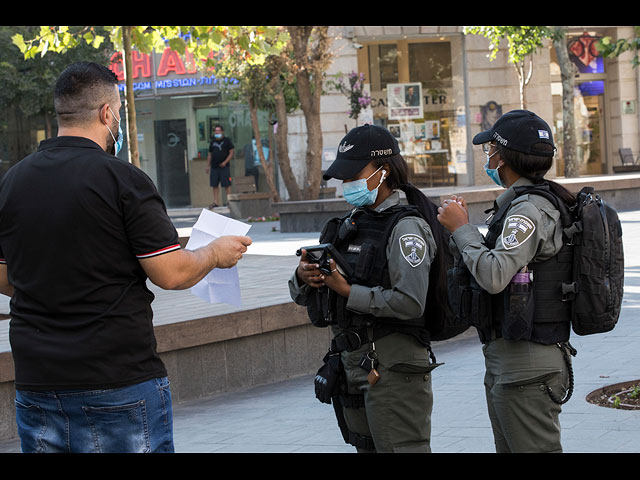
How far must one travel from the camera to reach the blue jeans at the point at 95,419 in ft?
10.6

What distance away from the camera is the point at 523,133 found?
3.93 metres

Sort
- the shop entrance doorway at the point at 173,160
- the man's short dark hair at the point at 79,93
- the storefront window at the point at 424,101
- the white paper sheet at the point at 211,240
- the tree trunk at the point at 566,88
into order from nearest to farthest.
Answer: the man's short dark hair at the point at 79,93
the white paper sheet at the point at 211,240
the tree trunk at the point at 566,88
the shop entrance doorway at the point at 173,160
the storefront window at the point at 424,101

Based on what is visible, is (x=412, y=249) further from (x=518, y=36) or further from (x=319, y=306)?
(x=518, y=36)

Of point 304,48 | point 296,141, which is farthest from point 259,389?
point 296,141

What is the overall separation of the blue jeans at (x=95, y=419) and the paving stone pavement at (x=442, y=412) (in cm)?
273

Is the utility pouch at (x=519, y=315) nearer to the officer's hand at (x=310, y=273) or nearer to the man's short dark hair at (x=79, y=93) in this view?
the officer's hand at (x=310, y=273)

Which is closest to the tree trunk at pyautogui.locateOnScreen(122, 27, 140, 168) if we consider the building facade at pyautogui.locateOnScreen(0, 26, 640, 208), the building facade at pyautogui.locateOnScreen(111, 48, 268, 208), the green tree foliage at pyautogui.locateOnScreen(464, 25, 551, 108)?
the green tree foliage at pyautogui.locateOnScreen(464, 25, 551, 108)

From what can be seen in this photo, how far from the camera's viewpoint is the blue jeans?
3.22 meters

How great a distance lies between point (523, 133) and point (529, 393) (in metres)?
1.01

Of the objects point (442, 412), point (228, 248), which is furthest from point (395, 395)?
point (442, 412)

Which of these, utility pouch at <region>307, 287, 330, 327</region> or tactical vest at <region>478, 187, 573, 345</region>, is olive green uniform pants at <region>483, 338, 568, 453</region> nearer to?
tactical vest at <region>478, 187, 573, 345</region>

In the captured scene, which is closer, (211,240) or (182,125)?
(211,240)

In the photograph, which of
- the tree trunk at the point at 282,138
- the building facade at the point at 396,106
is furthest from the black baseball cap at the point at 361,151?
the building facade at the point at 396,106

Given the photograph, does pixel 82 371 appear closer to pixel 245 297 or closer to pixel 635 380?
pixel 635 380
